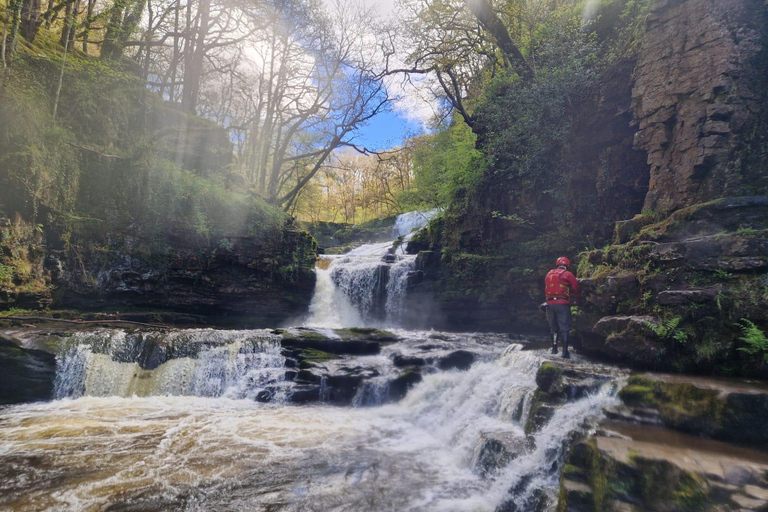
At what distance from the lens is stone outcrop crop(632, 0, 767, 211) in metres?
6.99

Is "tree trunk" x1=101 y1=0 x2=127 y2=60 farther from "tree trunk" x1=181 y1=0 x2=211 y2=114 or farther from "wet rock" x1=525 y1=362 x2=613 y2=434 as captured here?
"wet rock" x1=525 y1=362 x2=613 y2=434

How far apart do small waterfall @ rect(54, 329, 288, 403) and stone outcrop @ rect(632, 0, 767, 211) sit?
9.54m

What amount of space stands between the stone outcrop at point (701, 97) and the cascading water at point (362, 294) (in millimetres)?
8802

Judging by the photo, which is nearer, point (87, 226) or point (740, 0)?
point (740, 0)

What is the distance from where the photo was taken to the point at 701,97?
24.3ft

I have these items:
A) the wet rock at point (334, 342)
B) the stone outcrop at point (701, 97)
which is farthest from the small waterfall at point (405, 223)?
the stone outcrop at point (701, 97)

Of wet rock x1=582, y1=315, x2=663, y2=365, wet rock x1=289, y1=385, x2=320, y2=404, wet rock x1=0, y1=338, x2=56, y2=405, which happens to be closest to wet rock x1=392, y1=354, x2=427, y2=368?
wet rock x1=289, y1=385, x2=320, y2=404

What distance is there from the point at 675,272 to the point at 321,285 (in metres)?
12.3

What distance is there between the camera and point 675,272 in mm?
6078

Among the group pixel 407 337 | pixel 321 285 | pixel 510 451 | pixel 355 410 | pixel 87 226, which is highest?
pixel 87 226

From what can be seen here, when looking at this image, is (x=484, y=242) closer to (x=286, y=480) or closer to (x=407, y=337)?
(x=407, y=337)

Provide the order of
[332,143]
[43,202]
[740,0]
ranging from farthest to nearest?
[332,143], [43,202], [740,0]

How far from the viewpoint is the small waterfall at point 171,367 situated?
330 inches

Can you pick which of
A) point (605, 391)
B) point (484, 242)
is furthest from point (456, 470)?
point (484, 242)
